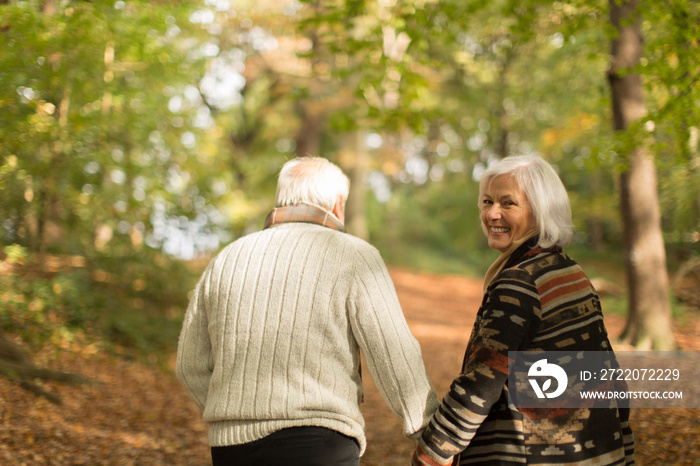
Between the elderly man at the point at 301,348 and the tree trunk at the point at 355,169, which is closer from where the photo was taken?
the elderly man at the point at 301,348

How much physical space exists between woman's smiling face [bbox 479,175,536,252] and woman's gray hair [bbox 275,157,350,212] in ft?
1.90

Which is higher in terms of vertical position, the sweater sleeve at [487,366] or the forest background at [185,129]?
the forest background at [185,129]

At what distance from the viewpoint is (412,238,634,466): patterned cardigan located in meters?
1.88

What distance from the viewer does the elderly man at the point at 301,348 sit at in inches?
74.9

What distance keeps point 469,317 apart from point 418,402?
10223 millimetres

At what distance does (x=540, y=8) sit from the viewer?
Answer: 8719 mm

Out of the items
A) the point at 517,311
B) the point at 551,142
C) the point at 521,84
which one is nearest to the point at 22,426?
the point at 517,311

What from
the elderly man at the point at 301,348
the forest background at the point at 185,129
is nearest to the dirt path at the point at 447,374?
the forest background at the point at 185,129

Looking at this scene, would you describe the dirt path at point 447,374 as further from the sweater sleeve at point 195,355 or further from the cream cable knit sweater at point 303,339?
the cream cable knit sweater at point 303,339

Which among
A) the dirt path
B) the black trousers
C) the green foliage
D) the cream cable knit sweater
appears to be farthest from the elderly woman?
the green foliage

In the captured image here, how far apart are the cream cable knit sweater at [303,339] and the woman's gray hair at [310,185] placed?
18cm

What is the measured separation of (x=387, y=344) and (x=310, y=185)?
27.8 inches

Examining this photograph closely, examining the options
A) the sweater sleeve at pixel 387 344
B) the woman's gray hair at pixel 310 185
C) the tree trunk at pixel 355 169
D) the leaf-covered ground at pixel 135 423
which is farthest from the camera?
the tree trunk at pixel 355 169

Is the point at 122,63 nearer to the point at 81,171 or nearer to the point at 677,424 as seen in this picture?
the point at 81,171
